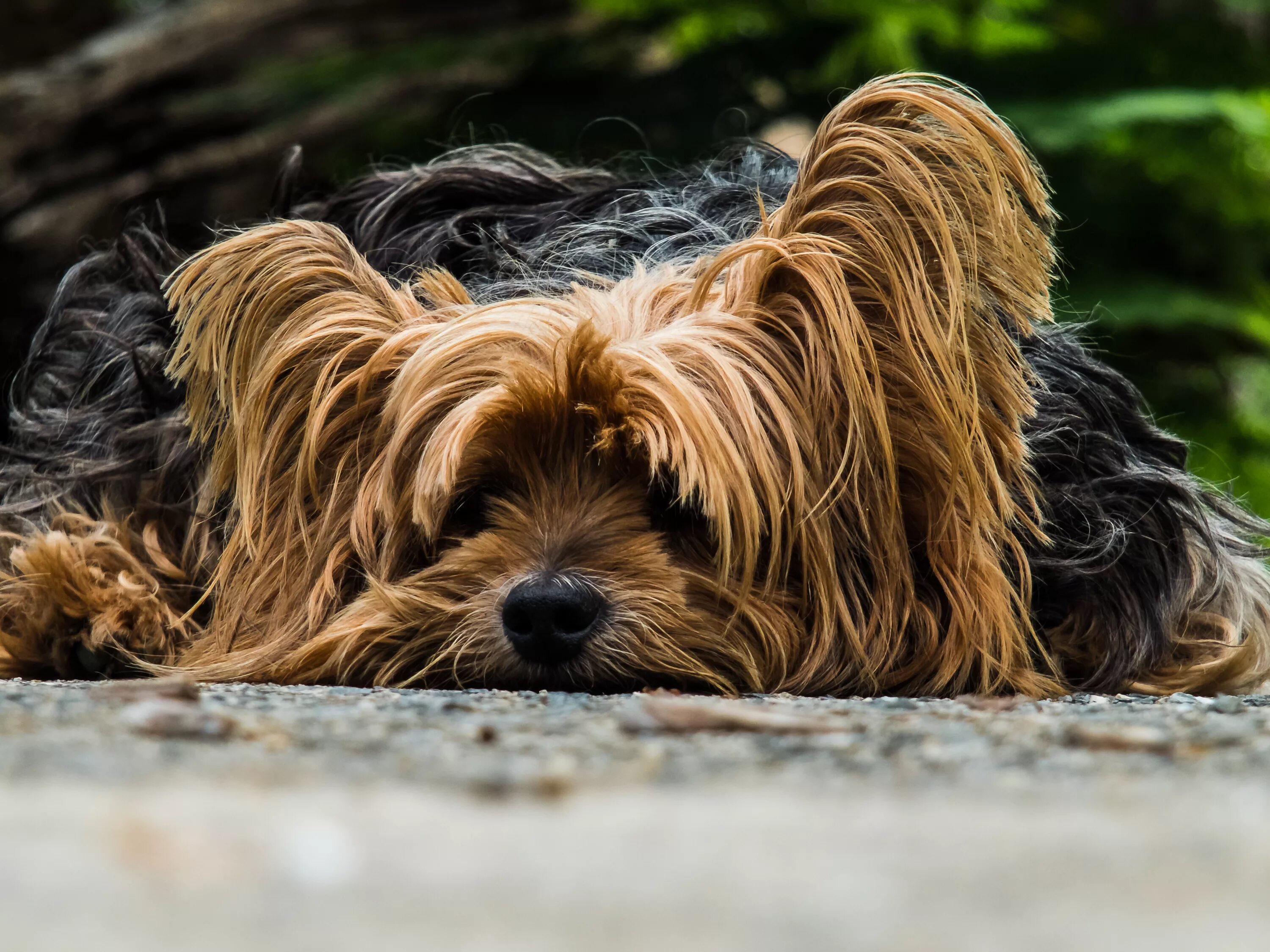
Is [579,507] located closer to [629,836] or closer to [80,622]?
[80,622]

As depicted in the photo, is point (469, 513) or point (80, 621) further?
point (80, 621)

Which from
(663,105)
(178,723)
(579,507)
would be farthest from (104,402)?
(663,105)

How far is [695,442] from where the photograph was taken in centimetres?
374

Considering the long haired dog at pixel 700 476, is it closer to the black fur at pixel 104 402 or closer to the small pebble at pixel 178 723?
the black fur at pixel 104 402

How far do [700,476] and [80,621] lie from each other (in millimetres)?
2037

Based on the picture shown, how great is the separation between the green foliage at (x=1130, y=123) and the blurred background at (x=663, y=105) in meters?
0.02

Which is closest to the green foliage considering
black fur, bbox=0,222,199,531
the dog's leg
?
black fur, bbox=0,222,199,531

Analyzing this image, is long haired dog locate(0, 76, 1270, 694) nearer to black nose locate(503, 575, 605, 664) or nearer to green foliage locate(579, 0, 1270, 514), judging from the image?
black nose locate(503, 575, 605, 664)

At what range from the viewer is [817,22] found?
10.7m

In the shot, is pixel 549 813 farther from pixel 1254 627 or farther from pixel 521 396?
pixel 1254 627

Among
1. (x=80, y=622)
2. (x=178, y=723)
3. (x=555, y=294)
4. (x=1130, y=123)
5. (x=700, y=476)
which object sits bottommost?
(x=80, y=622)

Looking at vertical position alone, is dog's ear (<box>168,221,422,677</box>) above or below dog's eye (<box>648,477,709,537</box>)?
above

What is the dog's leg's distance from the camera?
15.2 ft

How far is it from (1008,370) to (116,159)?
7.19m
